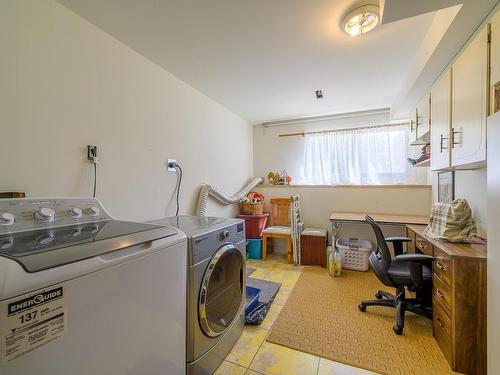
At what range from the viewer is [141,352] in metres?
0.84

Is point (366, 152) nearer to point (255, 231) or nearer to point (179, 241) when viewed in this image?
point (255, 231)

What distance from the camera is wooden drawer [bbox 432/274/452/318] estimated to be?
1374 millimetres

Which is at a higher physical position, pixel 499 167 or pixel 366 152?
pixel 366 152

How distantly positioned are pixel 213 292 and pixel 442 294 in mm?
1499

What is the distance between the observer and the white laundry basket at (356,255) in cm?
279

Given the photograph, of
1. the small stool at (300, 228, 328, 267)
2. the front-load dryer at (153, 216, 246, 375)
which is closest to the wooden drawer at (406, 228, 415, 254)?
the small stool at (300, 228, 328, 267)

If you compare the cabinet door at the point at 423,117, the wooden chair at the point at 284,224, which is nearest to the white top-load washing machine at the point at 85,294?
the wooden chair at the point at 284,224

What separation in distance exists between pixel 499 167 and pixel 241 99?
244 centimetres

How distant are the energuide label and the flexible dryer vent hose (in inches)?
72.3

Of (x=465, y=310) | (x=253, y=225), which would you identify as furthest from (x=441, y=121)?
(x=253, y=225)

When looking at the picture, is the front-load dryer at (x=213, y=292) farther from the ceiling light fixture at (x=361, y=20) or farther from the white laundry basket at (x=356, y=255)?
the white laundry basket at (x=356, y=255)

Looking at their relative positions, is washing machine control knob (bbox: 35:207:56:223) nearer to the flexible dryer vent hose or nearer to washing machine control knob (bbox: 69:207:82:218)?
washing machine control knob (bbox: 69:207:82:218)

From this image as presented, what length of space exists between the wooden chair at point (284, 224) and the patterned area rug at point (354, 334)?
0.82m

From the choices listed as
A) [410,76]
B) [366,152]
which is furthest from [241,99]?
[366,152]
